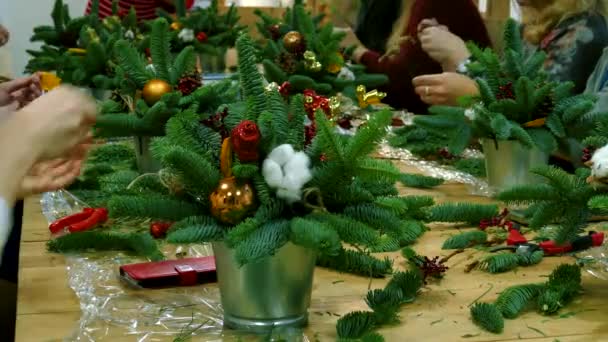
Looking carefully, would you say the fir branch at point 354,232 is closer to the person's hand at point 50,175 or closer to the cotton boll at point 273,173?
the cotton boll at point 273,173

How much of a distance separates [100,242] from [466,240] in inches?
18.2

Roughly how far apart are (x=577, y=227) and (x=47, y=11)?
4.44 metres

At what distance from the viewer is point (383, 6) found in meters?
2.95

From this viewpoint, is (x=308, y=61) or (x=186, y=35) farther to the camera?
(x=186, y=35)

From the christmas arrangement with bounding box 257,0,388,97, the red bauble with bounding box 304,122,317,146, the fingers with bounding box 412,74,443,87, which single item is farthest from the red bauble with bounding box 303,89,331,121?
the fingers with bounding box 412,74,443,87

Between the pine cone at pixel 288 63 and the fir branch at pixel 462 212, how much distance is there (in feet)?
2.37

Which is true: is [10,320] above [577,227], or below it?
below

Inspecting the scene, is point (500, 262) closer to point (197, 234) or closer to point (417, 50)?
point (197, 234)

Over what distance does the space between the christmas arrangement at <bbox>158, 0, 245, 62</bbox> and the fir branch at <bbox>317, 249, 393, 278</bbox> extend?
1.54 metres

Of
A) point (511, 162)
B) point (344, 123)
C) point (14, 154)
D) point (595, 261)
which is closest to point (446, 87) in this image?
point (344, 123)

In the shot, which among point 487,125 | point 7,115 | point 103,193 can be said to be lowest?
point 103,193

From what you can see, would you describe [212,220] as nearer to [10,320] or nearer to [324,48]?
[10,320]

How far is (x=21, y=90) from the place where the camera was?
172 cm

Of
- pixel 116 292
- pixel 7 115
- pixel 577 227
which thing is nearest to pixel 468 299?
pixel 577 227
